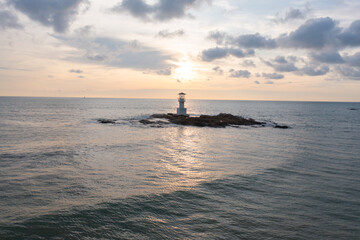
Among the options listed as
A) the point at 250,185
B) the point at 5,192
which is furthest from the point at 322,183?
the point at 5,192

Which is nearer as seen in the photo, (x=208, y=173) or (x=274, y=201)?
(x=274, y=201)

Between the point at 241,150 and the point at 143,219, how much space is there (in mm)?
17033

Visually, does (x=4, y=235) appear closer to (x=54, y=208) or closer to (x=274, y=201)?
(x=54, y=208)

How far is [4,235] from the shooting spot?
28.2 ft

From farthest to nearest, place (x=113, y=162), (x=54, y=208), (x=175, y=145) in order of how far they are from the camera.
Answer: (x=175, y=145), (x=113, y=162), (x=54, y=208)

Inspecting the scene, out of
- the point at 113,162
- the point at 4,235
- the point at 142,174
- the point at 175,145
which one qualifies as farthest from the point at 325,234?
the point at 175,145

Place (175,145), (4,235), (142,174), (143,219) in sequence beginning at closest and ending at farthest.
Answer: (4,235) < (143,219) < (142,174) < (175,145)

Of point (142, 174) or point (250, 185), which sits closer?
point (250, 185)

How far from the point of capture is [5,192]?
1238 centimetres

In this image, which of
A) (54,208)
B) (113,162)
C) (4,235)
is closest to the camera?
(4,235)

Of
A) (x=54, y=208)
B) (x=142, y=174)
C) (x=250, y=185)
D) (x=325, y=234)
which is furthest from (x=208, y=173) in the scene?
(x=54, y=208)

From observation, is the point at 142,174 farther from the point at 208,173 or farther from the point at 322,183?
the point at 322,183

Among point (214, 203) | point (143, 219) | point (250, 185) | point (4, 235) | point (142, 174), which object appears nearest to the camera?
point (4, 235)

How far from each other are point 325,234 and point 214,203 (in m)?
4.69
